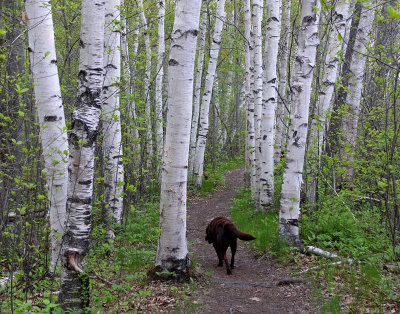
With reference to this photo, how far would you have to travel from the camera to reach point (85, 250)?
3.79 meters

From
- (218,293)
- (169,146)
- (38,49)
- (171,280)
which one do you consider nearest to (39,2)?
(38,49)

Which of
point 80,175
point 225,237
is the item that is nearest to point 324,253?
point 225,237

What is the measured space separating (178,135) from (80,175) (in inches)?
65.7

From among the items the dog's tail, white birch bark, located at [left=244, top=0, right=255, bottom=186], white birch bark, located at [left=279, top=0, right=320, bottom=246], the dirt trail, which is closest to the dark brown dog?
the dog's tail

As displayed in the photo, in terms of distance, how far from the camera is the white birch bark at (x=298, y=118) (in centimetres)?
604

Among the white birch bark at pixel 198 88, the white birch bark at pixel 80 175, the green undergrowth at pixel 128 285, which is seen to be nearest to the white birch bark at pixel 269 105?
the green undergrowth at pixel 128 285

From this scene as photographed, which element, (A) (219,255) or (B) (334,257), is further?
(A) (219,255)

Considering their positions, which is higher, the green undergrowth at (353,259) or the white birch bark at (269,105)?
the white birch bark at (269,105)

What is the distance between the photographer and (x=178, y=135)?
502 cm

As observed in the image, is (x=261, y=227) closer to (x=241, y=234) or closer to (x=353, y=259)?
(x=241, y=234)

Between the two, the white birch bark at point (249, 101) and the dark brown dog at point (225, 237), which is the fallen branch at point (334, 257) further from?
the white birch bark at point (249, 101)

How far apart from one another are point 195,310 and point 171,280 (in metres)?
0.73

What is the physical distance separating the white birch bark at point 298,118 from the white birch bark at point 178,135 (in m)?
2.08

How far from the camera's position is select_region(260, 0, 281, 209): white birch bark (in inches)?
345
